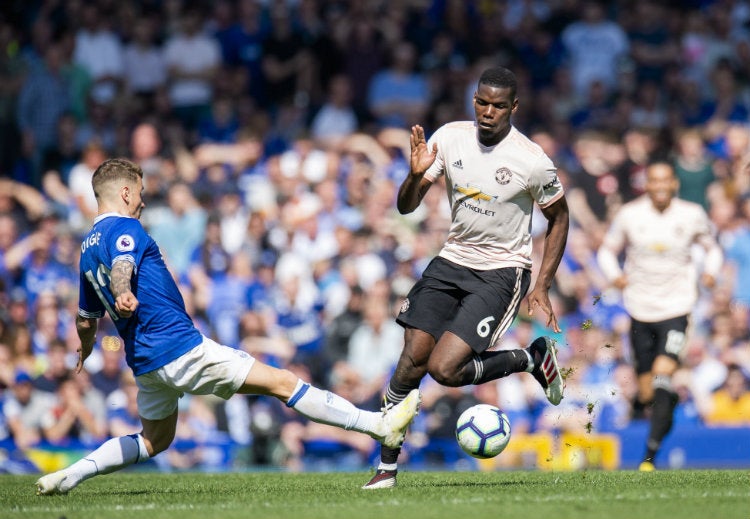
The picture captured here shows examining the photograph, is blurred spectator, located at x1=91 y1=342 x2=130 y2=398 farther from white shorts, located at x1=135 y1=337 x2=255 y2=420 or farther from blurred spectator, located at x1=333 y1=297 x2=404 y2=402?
white shorts, located at x1=135 y1=337 x2=255 y2=420

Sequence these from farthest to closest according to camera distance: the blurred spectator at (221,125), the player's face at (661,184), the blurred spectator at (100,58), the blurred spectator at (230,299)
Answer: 1. the blurred spectator at (100,58)
2. the blurred spectator at (221,125)
3. the blurred spectator at (230,299)
4. the player's face at (661,184)

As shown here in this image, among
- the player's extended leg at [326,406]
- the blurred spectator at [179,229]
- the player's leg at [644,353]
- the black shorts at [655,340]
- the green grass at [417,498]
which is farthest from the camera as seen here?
the blurred spectator at [179,229]

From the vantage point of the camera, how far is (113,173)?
7.99 m

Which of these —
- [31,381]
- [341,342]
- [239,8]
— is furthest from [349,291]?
[239,8]

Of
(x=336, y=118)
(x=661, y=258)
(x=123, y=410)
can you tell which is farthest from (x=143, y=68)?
(x=661, y=258)

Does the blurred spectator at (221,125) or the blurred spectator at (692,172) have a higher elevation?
the blurred spectator at (221,125)

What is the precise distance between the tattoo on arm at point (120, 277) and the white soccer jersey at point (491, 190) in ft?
7.69

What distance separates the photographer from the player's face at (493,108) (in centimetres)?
845

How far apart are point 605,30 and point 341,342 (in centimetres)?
719

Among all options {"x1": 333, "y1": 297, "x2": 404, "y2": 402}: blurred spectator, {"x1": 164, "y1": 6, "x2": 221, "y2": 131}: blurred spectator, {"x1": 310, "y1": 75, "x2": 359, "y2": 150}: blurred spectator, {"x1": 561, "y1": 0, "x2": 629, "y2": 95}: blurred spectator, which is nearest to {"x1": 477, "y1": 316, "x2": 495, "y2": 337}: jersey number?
{"x1": 333, "y1": 297, "x2": 404, "y2": 402}: blurred spectator

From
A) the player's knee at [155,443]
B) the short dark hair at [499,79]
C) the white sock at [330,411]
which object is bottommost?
the player's knee at [155,443]

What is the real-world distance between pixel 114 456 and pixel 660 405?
5210 mm

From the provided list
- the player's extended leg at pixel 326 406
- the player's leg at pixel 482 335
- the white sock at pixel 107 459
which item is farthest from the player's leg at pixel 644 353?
the white sock at pixel 107 459

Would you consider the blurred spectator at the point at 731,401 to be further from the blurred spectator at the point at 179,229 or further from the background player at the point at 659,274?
the blurred spectator at the point at 179,229
